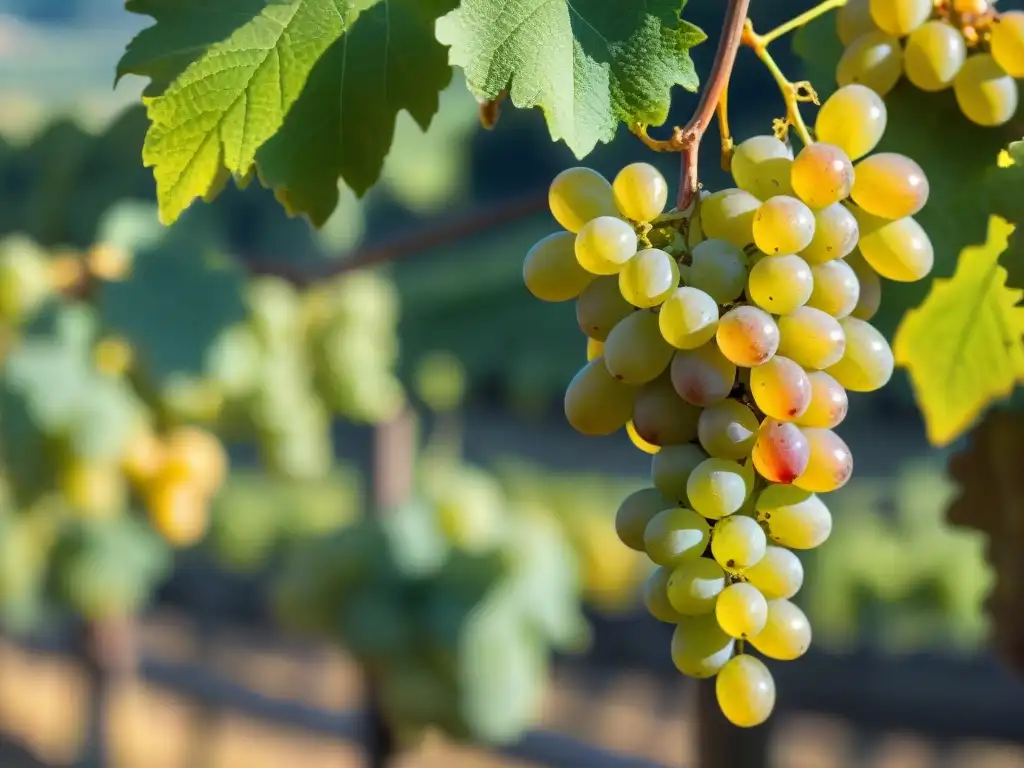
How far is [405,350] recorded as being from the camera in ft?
12.6

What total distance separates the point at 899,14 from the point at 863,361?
0.39 feet

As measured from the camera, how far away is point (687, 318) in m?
0.28

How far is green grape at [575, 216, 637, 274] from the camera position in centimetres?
29

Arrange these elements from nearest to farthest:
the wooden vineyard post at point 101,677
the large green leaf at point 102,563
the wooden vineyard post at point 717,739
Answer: the wooden vineyard post at point 717,739 → the large green leaf at point 102,563 → the wooden vineyard post at point 101,677

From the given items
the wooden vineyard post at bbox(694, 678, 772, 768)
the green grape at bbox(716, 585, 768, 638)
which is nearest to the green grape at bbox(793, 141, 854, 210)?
the green grape at bbox(716, 585, 768, 638)

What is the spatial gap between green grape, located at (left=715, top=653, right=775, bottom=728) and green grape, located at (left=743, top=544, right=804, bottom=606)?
0.02m

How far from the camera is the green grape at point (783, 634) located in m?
0.29

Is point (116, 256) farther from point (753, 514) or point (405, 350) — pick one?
point (405, 350)

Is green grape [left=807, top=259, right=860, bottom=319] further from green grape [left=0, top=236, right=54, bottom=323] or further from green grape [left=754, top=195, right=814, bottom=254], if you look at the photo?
green grape [left=0, top=236, right=54, bottom=323]

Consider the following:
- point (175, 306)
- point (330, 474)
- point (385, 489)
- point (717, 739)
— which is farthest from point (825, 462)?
point (330, 474)

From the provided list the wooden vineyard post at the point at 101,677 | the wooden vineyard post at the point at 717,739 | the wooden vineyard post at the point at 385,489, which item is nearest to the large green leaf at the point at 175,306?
the wooden vineyard post at the point at 385,489

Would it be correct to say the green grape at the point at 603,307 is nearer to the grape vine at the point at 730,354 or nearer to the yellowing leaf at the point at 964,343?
the grape vine at the point at 730,354

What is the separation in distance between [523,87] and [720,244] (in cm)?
7

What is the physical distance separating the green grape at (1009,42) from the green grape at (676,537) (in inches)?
7.3
